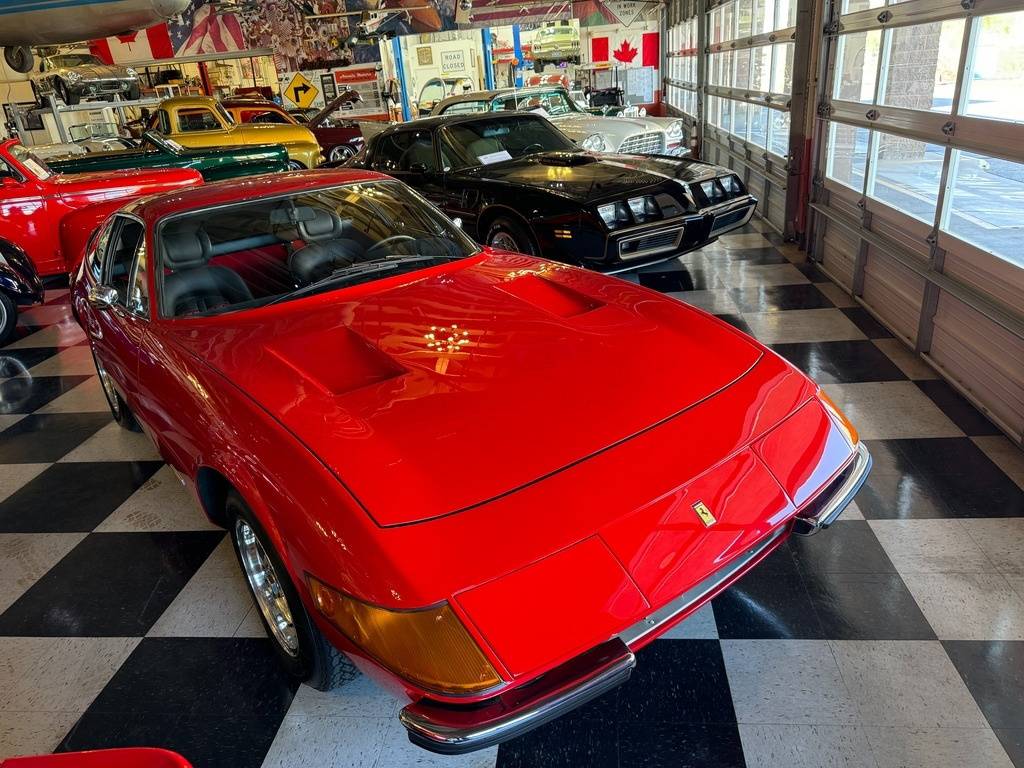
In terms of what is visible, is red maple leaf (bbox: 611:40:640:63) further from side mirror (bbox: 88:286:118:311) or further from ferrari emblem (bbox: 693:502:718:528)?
ferrari emblem (bbox: 693:502:718:528)

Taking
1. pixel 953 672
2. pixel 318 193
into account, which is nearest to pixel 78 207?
pixel 318 193

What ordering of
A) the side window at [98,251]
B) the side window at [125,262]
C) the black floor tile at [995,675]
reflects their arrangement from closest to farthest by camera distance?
the black floor tile at [995,675]
the side window at [125,262]
the side window at [98,251]

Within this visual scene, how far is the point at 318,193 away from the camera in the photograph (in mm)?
2783

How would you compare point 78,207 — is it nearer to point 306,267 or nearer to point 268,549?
point 306,267

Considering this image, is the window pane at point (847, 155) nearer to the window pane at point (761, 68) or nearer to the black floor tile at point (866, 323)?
the black floor tile at point (866, 323)

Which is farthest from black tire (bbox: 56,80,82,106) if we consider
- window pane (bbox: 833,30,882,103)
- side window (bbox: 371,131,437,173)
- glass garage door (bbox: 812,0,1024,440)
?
window pane (bbox: 833,30,882,103)

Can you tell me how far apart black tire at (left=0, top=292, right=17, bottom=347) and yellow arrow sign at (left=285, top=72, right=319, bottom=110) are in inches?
558

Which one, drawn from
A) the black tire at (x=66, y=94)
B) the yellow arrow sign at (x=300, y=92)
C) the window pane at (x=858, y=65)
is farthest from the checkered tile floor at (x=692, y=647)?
the yellow arrow sign at (x=300, y=92)

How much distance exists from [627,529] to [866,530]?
1313mm

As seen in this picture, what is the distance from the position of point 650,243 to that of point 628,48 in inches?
711

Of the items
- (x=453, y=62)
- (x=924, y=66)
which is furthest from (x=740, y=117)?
(x=453, y=62)

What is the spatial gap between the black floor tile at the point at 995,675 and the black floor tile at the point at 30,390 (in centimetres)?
463

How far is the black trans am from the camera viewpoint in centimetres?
452

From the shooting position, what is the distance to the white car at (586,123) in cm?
782
